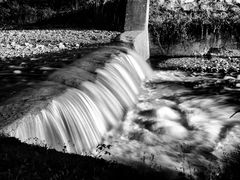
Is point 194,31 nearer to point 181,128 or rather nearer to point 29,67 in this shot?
point 181,128

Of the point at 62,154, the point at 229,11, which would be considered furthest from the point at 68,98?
the point at 229,11

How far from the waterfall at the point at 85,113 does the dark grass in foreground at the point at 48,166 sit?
0.33m

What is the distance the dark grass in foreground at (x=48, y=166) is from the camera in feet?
9.25

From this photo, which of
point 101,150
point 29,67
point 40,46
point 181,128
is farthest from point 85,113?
point 40,46

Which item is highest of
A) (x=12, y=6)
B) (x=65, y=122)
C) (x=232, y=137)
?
(x=12, y=6)

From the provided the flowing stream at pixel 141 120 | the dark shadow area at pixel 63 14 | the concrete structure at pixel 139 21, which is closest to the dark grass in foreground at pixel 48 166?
the flowing stream at pixel 141 120

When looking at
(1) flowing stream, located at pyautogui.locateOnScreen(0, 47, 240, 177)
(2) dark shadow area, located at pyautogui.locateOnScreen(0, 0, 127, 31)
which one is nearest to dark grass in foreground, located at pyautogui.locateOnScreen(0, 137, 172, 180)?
(1) flowing stream, located at pyautogui.locateOnScreen(0, 47, 240, 177)

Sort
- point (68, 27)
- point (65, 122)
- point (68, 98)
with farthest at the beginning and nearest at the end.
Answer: point (68, 27) → point (68, 98) → point (65, 122)

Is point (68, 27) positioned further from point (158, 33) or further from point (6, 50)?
point (6, 50)

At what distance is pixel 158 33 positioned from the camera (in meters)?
11.6

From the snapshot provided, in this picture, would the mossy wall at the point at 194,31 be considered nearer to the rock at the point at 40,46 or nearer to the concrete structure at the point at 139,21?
the concrete structure at the point at 139,21

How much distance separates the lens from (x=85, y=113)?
554 centimetres

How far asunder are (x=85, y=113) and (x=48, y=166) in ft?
8.43

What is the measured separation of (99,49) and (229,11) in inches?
208
